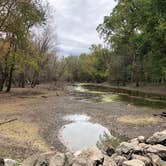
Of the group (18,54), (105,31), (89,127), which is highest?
(105,31)

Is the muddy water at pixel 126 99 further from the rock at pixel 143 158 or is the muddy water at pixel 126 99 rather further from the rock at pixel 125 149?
the rock at pixel 143 158

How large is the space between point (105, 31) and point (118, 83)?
20559 millimetres

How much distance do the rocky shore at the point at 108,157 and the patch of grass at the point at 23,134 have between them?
3.06 meters

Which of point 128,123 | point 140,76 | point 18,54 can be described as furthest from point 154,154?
point 140,76

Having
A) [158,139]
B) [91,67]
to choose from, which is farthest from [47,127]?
[91,67]

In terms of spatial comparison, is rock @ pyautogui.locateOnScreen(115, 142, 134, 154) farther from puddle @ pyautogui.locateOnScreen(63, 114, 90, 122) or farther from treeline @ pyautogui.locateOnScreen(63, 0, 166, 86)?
treeline @ pyautogui.locateOnScreen(63, 0, 166, 86)

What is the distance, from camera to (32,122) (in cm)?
1697

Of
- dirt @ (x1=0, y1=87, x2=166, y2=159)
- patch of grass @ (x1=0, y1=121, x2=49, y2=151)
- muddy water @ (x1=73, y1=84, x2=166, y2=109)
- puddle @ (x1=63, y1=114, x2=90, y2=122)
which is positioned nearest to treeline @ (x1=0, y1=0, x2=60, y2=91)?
muddy water @ (x1=73, y1=84, x2=166, y2=109)

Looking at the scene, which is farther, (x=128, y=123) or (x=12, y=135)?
(x=128, y=123)

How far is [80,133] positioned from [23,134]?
3.09 m

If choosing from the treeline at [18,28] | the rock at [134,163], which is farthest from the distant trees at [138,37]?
the rock at [134,163]

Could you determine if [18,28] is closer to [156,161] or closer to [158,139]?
[158,139]

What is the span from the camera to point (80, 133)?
15.3 meters

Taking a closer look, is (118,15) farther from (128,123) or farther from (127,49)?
(128,123)
